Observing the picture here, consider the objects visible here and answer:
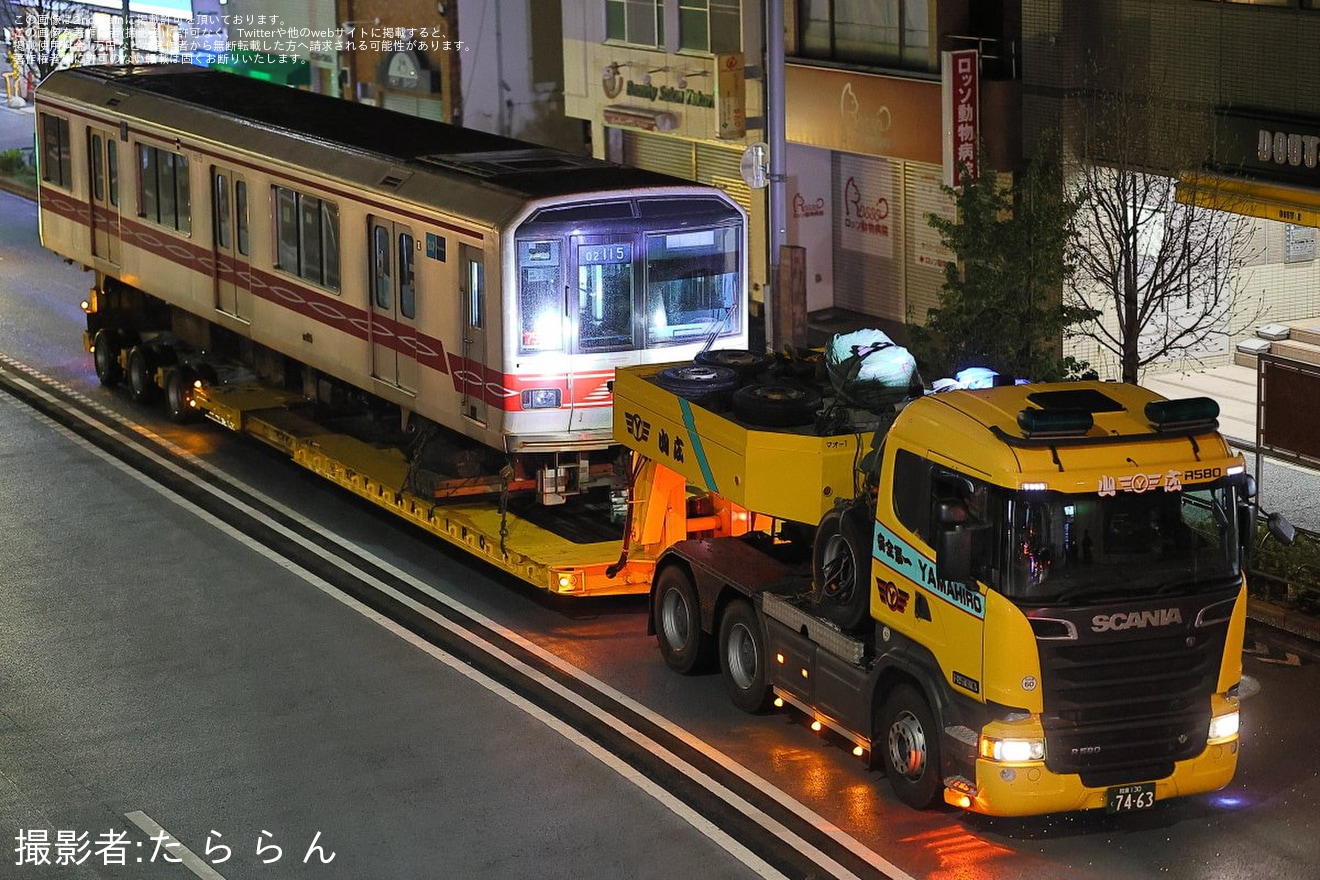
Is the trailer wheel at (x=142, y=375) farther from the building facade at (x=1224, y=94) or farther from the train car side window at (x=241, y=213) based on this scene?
the building facade at (x=1224, y=94)

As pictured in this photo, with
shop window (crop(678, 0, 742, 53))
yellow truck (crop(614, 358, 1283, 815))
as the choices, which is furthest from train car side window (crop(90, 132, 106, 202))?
yellow truck (crop(614, 358, 1283, 815))

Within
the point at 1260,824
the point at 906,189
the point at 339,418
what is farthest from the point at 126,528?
the point at 906,189

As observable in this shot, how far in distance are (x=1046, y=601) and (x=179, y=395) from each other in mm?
14750

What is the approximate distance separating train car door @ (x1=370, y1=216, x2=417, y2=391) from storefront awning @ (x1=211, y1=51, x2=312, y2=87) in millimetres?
26606

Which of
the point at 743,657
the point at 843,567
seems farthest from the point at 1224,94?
the point at 843,567

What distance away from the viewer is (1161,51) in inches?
894

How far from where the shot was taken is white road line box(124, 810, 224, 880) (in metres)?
12.3

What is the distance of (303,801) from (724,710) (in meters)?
3.23

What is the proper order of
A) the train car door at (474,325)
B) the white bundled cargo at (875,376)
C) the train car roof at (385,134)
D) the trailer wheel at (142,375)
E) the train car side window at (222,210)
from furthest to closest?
the trailer wheel at (142,375)
the train car side window at (222,210)
the train car roof at (385,134)
the train car door at (474,325)
the white bundled cargo at (875,376)

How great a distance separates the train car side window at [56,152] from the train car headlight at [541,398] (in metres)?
11.8

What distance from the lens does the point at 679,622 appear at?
1565 centimetres

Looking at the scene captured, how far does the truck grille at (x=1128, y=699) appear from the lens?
11922mm

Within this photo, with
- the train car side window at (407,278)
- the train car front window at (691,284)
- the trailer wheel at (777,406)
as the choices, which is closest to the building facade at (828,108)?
the train car front window at (691,284)

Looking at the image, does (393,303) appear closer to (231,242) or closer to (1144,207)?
(231,242)
